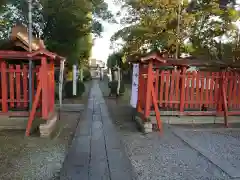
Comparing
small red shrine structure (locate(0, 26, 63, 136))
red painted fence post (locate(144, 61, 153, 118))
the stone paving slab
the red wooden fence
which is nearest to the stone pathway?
red painted fence post (locate(144, 61, 153, 118))

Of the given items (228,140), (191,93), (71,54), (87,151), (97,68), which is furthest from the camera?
(97,68)

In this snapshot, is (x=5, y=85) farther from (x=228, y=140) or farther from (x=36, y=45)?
(x=228, y=140)

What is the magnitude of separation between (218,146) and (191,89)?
2.56 m

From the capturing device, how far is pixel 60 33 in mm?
14984

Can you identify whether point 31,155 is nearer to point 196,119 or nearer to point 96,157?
point 96,157

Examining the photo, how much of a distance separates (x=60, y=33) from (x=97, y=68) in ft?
145


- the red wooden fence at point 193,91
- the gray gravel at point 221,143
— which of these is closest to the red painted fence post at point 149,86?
the red wooden fence at point 193,91

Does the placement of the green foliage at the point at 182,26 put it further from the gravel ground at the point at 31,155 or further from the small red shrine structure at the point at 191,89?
the gravel ground at the point at 31,155

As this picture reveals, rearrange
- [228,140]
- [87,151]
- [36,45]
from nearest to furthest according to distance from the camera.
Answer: [87,151]
[228,140]
[36,45]

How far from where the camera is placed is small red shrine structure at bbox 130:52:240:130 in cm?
770

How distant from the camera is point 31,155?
4.90 metres

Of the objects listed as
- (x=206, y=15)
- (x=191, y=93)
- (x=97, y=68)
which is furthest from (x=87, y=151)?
(x=97, y=68)

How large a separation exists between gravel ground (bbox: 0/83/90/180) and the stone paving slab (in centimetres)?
306

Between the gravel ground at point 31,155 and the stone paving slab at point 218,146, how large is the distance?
306 cm
